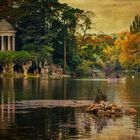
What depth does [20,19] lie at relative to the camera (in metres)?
Result: 129

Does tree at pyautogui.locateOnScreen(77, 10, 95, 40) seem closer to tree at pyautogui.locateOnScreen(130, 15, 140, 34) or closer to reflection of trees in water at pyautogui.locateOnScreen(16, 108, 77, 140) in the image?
tree at pyautogui.locateOnScreen(130, 15, 140, 34)

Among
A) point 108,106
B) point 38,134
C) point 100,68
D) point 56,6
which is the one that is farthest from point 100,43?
point 38,134

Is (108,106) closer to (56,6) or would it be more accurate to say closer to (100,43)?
(56,6)

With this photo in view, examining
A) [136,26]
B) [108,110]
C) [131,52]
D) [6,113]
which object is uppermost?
[136,26]

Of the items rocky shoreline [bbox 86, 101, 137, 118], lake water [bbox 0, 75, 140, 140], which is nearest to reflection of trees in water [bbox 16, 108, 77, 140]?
lake water [bbox 0, 75, 140, 140]

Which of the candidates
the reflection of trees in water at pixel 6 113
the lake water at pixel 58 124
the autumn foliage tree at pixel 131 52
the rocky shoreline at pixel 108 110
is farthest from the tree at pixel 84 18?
the rocky shoreline at pixel 108 110

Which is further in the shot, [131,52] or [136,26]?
[136,26]

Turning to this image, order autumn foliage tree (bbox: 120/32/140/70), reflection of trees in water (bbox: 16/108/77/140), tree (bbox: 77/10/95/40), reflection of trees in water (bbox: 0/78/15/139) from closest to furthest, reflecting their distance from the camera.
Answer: reflection of trees in water (bbox: 16/108/77/140) → reflection of trees in water (bbox: 0/78/15/139) → tree (bbox: 77/10/95/40) → autumn foliage tree (bbox: 120/32/140/70)

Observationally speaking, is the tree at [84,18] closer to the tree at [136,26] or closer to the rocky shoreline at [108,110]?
the tree at [136,26]

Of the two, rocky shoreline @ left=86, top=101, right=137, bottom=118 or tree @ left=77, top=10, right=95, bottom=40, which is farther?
tree @ left=77, top=10, right=95, bottom=40

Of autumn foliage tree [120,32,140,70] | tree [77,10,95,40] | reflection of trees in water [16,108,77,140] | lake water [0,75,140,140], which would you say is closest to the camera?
lake water [0,75,140,140]

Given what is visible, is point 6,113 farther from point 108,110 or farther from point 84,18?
point 84,18

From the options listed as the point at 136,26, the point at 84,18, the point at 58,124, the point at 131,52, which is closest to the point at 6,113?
the point at 58,124

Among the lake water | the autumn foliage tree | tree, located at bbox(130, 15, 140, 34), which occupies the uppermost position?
tree, located at bbox(130, 15, 140, 34)
